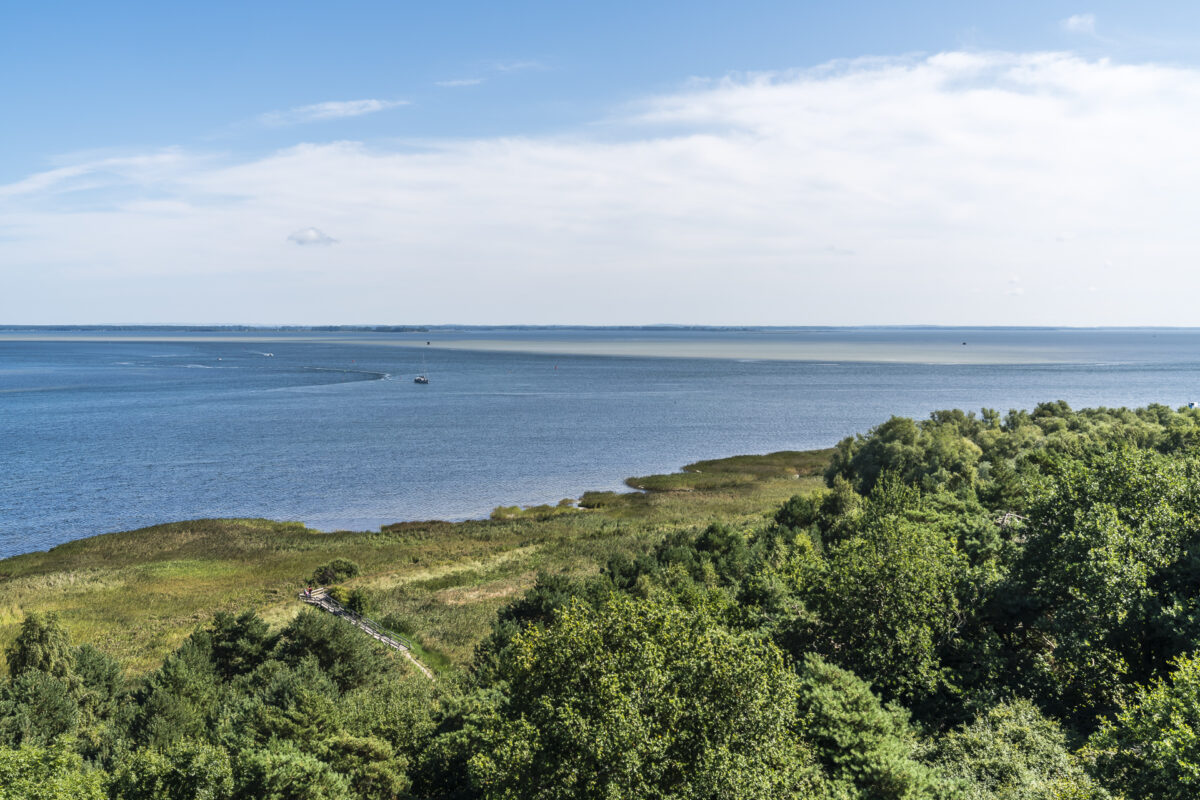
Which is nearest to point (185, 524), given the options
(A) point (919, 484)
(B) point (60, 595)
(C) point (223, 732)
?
(B) point (60, 595)

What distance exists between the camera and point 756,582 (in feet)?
116

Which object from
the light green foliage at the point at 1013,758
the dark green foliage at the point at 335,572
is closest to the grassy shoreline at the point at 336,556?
the dark green foliage at the point at 335,572

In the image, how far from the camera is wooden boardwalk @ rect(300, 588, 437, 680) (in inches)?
1571

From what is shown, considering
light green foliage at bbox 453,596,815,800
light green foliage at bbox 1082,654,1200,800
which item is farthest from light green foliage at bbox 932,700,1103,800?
light green foliage at bbox 453,596,815,800

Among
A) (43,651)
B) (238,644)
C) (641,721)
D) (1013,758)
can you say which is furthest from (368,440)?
(1013,758)

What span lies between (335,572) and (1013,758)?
48.8 meters

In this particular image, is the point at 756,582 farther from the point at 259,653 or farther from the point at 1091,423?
the point at 1091,423

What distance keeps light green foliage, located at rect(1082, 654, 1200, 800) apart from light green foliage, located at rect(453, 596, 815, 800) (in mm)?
7478

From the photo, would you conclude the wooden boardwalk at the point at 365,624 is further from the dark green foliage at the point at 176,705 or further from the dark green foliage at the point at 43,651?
the dark green foliage at the point at 43,651

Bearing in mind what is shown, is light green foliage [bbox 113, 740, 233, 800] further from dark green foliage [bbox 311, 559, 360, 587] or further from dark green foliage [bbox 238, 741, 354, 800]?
dark green foliage [bbox 311, 559, 360, 587]

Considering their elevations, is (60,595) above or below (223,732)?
below

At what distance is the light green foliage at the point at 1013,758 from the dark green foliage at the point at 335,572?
150ft

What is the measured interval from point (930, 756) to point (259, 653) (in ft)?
97.6

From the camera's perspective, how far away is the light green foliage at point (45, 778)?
17.7 metres
